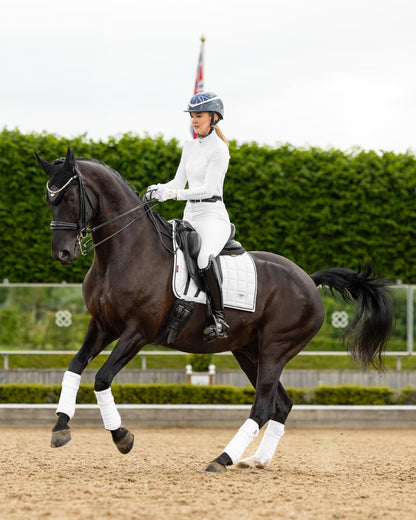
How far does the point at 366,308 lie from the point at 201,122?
8.39ft

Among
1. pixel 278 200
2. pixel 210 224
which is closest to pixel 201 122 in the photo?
pixel 210 224

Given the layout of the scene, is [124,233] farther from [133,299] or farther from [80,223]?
[133,299]

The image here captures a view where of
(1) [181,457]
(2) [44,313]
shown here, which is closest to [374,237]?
(2) [44,313]

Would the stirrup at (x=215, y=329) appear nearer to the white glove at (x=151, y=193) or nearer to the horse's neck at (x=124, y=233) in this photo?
the horse's neck at (x=124, y=233)

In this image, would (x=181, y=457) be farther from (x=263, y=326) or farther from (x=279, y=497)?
(x=279, y=497)

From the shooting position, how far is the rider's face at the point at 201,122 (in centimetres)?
787

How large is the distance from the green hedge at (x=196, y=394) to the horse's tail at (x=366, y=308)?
5449 millimetres

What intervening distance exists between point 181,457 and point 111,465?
136 centimetres

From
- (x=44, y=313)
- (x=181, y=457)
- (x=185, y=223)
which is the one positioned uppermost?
(x=185, y=223)

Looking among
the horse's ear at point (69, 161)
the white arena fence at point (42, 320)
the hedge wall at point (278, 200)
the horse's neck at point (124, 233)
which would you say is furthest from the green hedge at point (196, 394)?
the horse's ear at point (69, 161)

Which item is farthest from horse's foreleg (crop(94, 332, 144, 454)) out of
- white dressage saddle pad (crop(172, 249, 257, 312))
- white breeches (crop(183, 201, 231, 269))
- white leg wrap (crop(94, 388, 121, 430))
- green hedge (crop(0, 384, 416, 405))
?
green hedge (crop(0, 384, 416, 405))

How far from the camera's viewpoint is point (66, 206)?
23.7 feet

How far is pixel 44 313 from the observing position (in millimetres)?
16484

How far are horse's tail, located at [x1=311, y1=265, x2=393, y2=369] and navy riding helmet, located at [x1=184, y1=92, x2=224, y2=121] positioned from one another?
203 cm
